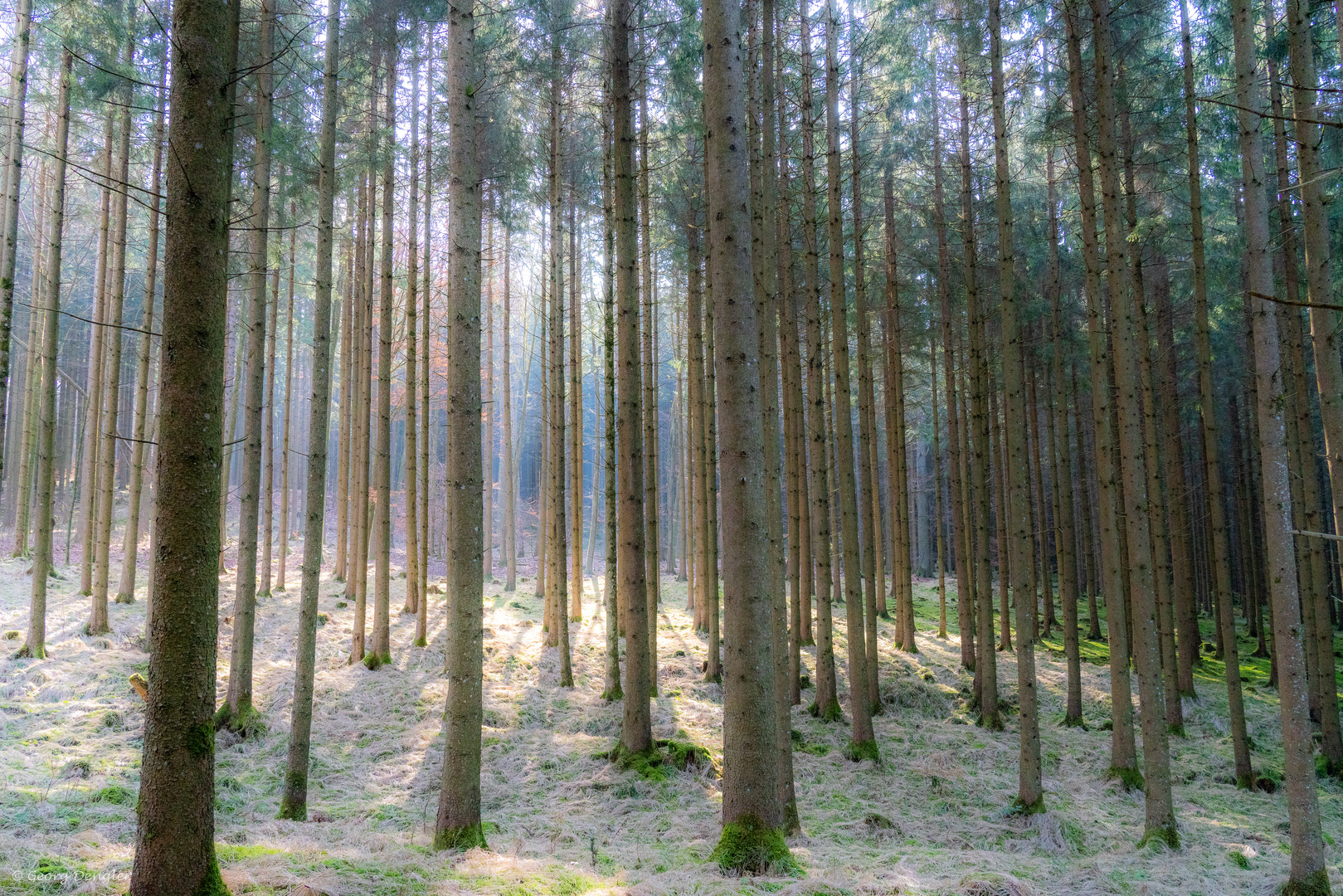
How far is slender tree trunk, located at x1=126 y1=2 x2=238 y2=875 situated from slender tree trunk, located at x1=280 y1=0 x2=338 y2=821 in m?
2.37

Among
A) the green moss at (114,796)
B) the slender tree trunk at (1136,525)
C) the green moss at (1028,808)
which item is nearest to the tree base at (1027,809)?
the green moss at (1028,808)

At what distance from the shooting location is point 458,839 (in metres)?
4.95

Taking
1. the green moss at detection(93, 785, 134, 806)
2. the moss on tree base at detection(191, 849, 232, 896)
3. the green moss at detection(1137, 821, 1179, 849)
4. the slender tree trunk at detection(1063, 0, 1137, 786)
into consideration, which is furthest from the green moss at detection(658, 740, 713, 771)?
the moss on tree base at detection(191, 849, 232, 896)

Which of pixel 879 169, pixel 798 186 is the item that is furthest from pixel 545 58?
pixel 879 169

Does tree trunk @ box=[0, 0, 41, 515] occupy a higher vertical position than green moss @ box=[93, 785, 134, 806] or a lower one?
higher

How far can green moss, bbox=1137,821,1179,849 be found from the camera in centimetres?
607

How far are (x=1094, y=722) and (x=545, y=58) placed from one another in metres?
13.1

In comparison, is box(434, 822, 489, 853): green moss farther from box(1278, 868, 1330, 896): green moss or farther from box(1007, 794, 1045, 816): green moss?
box(1278, 868, 1330, 896): green moss

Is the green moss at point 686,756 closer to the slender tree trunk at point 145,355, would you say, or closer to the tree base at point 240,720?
the tree base at point 240,720

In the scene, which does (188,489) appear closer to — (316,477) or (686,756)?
(316,477)

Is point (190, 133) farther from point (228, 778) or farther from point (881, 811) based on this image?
point (881, 811)

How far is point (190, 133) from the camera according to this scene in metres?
3.35

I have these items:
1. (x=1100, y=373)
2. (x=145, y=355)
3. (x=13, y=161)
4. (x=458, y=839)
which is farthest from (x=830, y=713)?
(x=13, y=161)

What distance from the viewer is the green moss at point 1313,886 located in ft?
16.5
